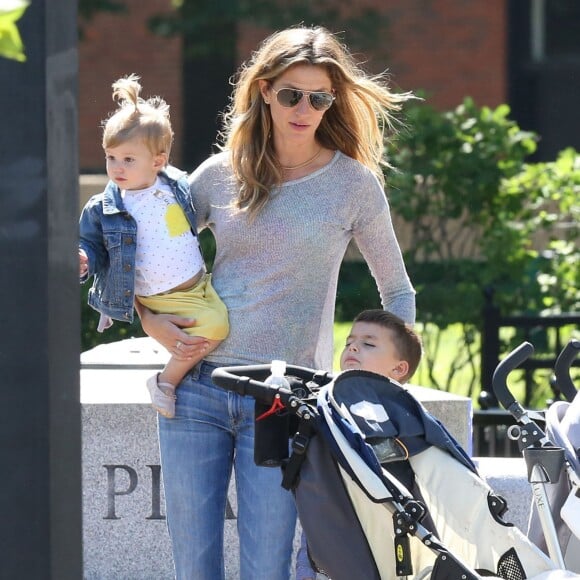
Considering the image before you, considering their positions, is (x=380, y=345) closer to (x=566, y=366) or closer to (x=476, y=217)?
(x=566, y=366)

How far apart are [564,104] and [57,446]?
12.0 meters

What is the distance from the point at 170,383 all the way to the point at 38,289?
2.46 ft

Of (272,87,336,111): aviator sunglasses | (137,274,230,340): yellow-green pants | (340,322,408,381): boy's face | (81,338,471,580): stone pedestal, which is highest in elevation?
(272,87,336,111): aviator sunglasses

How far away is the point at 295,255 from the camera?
11.1 ft

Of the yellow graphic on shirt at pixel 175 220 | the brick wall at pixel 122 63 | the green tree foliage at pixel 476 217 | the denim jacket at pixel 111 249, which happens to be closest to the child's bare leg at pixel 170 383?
the denim jacket at pixel 111 249

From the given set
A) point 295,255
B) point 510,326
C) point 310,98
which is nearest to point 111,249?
point 295,255

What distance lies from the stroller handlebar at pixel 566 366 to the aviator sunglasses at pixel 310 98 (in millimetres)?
883

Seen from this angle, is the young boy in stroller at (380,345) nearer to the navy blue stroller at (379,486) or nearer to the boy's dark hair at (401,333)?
the boy's dark hair at (401,333)

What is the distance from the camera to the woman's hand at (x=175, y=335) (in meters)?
3.40

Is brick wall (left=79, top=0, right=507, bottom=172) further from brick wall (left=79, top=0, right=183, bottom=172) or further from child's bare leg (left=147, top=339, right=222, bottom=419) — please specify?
child's bare leg (left=147, top=339, right=222, bottom=419)

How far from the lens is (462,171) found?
7.29 metres

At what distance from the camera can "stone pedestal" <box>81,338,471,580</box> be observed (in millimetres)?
4809

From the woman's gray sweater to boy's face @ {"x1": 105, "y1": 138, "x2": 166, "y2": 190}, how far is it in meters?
0.21

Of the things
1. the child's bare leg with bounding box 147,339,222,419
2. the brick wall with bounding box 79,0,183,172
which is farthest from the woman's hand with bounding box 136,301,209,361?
the brick wall with bounding box 79,0,183,172
